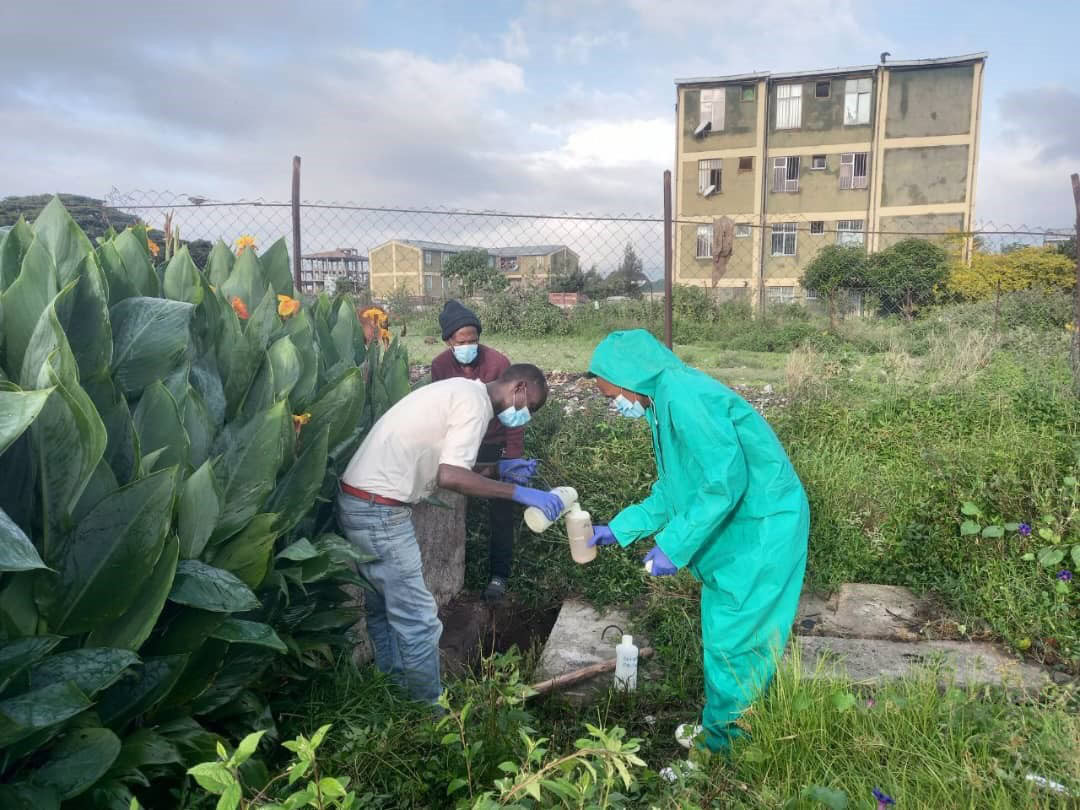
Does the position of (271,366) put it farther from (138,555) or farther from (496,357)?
(496,357)

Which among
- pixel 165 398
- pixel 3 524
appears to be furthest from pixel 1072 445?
pixel 3 524

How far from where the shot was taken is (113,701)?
1629mm

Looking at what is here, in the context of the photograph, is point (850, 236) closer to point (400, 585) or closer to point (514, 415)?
point (514, 415)

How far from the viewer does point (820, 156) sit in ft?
87.5

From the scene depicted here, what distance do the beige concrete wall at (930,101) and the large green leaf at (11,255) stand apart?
93.4ft

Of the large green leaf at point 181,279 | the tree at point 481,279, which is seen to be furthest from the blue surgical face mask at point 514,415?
the tree at point 481,279

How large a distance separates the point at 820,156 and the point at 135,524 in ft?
93.4

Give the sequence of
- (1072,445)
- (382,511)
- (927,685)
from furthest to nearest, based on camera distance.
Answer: (1072,445)
(382,511)
(927,685)

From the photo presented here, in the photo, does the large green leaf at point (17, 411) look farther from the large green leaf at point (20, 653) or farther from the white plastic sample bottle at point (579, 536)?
the white plastic sample bottle at point (579, 536)

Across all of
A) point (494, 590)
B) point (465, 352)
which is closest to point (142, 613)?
point (494, 590)

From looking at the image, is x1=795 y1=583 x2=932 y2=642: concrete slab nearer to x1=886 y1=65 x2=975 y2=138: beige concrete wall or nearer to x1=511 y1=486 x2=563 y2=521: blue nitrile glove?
x1=511 y1=486 x2=563 y2=521: blue nitrile glove

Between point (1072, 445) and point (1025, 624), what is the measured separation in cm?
137

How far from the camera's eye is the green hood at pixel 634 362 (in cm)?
283

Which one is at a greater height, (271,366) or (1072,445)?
(271,366)
